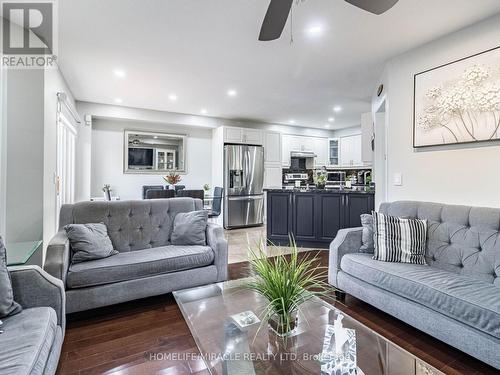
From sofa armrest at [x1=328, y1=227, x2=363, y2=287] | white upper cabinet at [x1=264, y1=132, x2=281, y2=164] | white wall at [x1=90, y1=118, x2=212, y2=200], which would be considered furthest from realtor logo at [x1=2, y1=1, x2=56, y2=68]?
white upper cabinet at [x1=264, y1=132, x2=281, y2=164]

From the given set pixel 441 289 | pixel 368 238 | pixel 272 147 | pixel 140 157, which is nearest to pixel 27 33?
pixel 140 157

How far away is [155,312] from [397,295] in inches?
77.0

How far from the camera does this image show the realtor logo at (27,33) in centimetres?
229

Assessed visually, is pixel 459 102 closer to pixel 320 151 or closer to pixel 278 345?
pixel 278 345

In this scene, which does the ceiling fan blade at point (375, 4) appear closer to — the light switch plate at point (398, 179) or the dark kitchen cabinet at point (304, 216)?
the light switch plate at point (398, 179)

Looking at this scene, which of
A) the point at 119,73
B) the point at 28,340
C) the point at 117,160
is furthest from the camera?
the point at 117,160

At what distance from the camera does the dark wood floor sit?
1629 mm

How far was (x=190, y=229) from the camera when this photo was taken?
2764 millimetres

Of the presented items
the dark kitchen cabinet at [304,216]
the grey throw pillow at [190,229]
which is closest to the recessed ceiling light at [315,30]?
the grey throw pillow at [190,229]

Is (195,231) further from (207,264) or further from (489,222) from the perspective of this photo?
(489,222)

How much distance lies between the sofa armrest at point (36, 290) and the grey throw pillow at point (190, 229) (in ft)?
4.10

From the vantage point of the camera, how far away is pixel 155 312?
7.57 ft

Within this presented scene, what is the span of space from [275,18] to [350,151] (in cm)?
624

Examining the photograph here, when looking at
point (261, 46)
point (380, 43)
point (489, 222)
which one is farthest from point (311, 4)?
point (489, 222)
